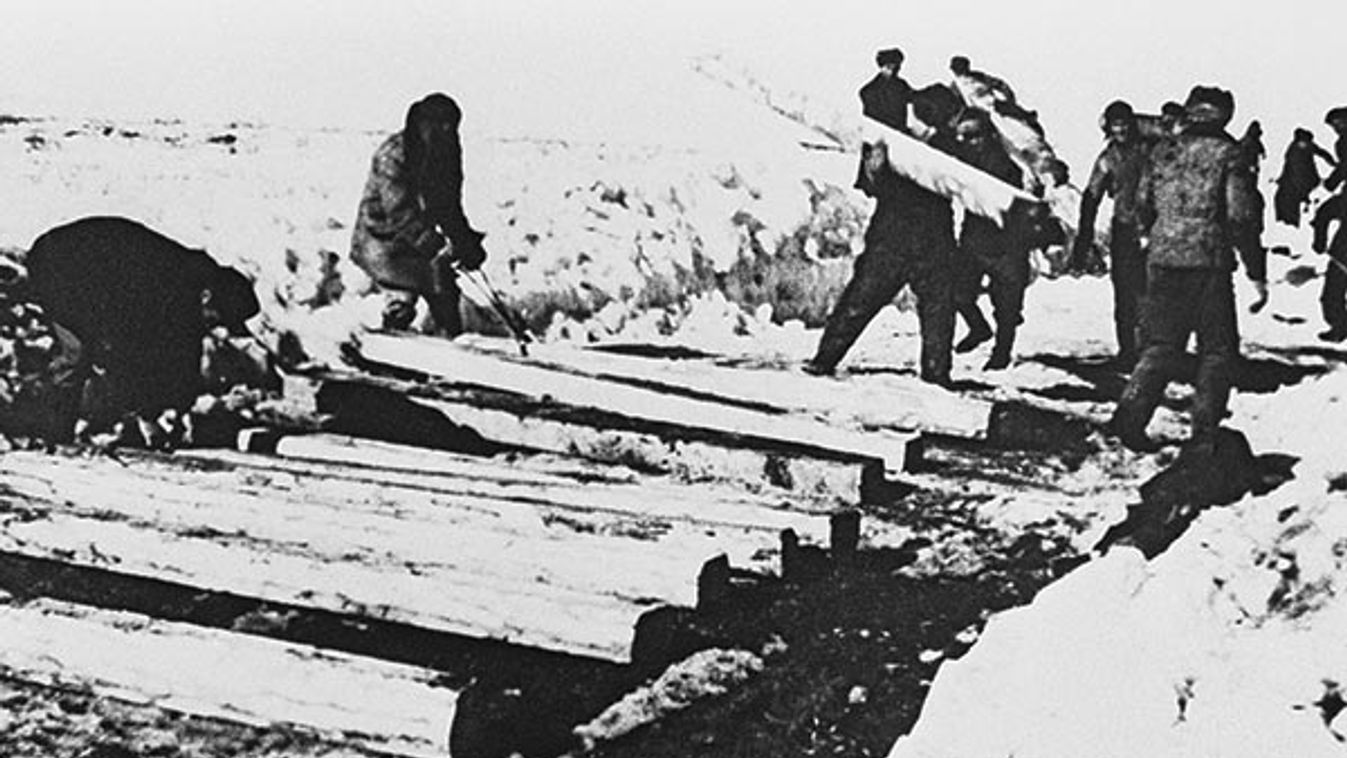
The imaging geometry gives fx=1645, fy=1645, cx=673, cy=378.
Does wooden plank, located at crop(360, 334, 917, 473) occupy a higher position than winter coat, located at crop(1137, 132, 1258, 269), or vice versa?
winter coat, located at crop(1137, 132, 1258, 269)

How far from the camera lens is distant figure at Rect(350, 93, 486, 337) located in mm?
3162

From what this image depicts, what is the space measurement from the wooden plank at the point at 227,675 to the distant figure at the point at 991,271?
1433mm

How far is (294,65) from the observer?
317 centimetres

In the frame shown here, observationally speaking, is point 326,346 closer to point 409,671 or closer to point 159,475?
point 159,475

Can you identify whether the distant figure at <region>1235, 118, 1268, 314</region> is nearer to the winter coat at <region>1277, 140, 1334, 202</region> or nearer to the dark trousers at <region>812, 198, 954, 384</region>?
the winter coat at <region>1277, 140, 1334, 202</region>

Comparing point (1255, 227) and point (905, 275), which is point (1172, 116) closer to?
point (1255, 227)

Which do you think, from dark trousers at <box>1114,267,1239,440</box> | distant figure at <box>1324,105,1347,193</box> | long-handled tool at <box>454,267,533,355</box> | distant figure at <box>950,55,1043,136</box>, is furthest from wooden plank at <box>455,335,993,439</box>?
distant figure at <box>1324,105,1347,193</box>

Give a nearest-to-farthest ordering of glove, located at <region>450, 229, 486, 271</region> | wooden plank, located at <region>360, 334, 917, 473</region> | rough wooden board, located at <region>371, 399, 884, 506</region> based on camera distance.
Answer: rough wooden board, located at <region>371, 399, 884, 506</region>, wooden plank, located at <region>360, 334, 917, 473</region>, glove, located at <region>450, 229, 486, 271</region>

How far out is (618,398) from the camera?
125 inches

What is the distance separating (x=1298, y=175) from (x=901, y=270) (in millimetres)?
856

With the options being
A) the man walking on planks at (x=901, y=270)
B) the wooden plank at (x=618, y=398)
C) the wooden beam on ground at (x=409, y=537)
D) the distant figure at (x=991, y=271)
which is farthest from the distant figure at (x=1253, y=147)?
the wooden beam on ground at (x=409, y=537)

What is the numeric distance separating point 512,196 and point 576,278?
25 centimetres

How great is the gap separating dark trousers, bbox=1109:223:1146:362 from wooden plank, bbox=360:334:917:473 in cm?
45

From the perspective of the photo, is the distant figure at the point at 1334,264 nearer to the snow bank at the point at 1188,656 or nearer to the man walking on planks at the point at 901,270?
the snow bank at the point at 1188,656
